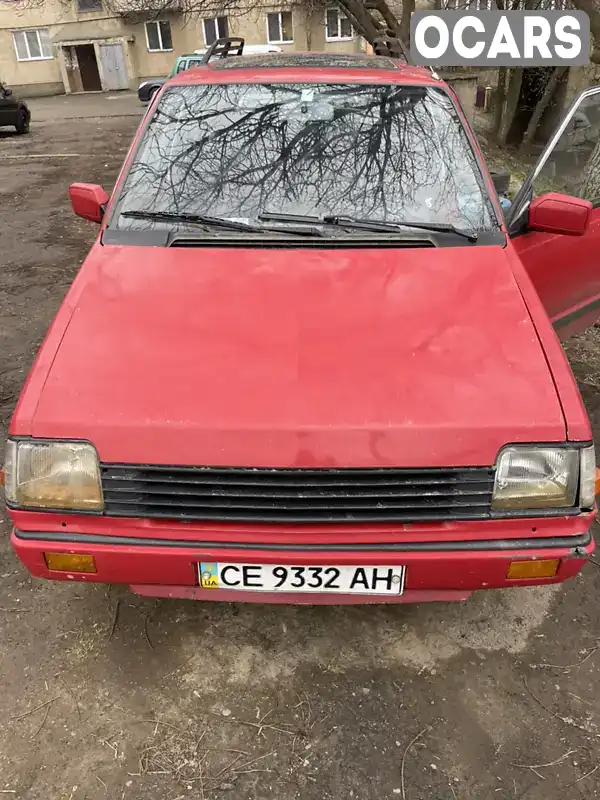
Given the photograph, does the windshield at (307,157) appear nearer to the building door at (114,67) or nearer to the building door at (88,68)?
the building door at (114,67)

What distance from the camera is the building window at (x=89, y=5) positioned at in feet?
108

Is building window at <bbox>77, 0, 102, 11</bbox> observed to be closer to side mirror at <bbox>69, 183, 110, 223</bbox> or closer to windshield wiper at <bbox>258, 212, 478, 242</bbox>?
side mirror at <bbox>69, 183, 110, 223</bbox>

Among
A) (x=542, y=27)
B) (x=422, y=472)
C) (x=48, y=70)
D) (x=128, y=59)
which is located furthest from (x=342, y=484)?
(x=48, y=70)

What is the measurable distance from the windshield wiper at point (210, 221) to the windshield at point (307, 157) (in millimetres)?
26

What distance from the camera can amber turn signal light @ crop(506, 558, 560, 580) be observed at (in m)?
2.04

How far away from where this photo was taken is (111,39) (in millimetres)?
33438

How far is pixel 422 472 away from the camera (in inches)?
75.9

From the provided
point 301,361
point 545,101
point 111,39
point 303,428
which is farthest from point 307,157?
point 111,39

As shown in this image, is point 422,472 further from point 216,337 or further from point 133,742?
point 133,742

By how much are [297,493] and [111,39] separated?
38170 mm

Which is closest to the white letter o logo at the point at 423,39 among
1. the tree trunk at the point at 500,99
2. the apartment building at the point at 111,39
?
the tree trunk at the point at 500,99

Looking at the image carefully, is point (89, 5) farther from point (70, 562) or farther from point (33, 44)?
point (70, 562)

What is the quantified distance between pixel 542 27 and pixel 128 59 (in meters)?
30.2

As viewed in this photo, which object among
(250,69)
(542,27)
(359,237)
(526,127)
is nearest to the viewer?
(359,237)
